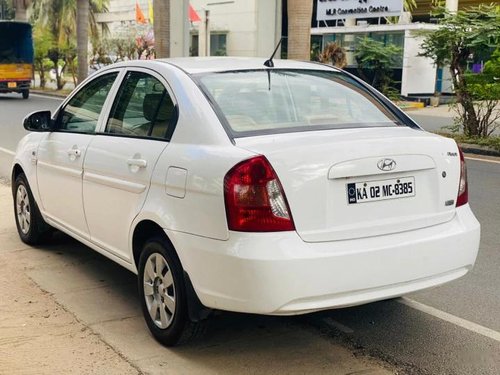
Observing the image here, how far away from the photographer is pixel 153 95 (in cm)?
428

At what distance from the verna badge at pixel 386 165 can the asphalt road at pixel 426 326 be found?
1116 mm

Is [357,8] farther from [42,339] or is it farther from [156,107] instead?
[42,339]

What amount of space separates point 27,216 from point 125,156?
2275 millimetres

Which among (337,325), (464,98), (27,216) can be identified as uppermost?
(464,98)

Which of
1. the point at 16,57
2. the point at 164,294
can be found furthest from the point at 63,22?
the point at 164,294

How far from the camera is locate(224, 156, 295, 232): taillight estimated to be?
332cm

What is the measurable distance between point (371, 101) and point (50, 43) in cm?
3251

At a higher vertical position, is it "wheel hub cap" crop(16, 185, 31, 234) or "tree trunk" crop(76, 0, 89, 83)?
"tree trunk" crop(76, 0, 89, 83)

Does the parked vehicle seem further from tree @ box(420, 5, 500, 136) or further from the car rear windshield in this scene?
the car rear windshield

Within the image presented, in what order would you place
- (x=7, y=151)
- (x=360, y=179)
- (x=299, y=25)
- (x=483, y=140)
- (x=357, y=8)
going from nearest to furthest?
1. (x=360, y=179)
2. (x=7, y=151)
3. (x=483, y=140)
4. (x=299, y=25)
5. (x=357, y=8)

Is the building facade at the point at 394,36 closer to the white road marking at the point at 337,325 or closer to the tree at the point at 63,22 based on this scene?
the tree at the point at 63,22

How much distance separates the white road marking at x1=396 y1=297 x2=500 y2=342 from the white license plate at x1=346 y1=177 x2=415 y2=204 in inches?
46.0

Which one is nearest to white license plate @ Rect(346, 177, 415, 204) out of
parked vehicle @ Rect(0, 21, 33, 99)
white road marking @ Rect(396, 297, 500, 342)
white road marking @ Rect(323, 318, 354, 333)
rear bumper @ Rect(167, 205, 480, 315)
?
rear bumper @ Rect(167, 205, 480, 315)

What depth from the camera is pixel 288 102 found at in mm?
4145
